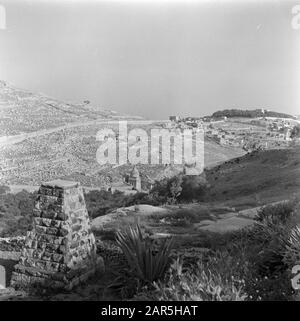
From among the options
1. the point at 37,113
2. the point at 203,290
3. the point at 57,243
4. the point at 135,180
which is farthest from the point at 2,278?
the point at 37,113

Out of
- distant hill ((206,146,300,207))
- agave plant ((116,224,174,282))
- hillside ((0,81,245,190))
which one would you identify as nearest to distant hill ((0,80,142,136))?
hillside ((0,81,245,190))

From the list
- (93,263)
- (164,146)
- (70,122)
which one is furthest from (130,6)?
(70,122)

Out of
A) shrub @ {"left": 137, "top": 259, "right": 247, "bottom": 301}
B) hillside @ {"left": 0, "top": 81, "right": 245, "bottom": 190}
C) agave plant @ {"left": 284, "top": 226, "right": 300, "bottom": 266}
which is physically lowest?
shrub @ {"left": 137, "top": 259, "right": 247, "bottom": 301}

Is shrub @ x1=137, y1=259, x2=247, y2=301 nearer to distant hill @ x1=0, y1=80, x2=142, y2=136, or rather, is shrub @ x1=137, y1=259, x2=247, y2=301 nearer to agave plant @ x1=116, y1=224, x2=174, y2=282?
agave plant @ x1=116, y1=224, x2=174, y2=282

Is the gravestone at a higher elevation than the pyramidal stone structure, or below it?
below

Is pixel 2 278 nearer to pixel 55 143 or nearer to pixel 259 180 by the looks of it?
pixel 259 180

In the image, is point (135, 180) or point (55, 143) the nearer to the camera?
point (135, 180)

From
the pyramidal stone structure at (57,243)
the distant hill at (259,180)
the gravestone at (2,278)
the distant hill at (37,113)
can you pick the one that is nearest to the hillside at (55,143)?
the distant hill at (37,113)

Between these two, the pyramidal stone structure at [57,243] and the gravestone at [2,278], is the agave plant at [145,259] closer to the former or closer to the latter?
the pyramidal stone structure at [57,243]

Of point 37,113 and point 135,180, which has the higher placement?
point 37,113
